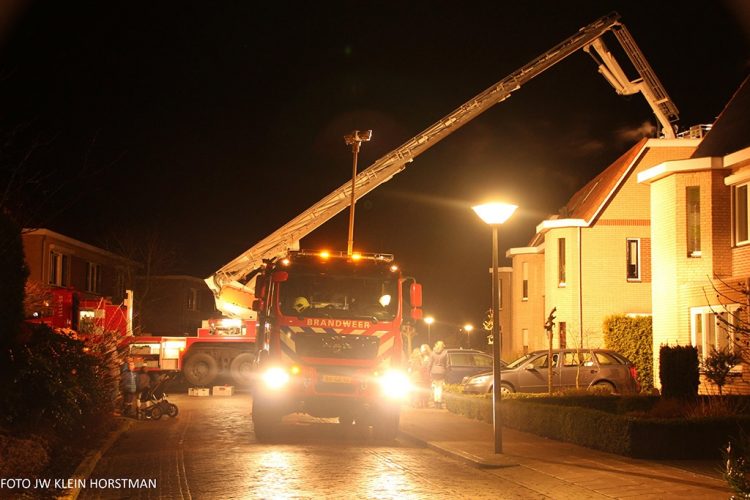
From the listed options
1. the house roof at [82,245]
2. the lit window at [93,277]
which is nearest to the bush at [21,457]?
the house roof at [82,245]

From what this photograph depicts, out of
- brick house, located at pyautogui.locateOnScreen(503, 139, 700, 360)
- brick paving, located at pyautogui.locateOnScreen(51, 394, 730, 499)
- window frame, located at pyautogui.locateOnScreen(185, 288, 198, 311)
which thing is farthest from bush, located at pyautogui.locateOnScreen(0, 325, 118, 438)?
window frame, located at pyautogui.locateOnScreen(185, 288, 198, 311)

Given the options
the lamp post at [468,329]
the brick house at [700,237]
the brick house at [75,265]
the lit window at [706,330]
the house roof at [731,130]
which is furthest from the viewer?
the lamp post at [468,329]

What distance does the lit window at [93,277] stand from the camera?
44.1 meters

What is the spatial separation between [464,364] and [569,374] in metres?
5.88

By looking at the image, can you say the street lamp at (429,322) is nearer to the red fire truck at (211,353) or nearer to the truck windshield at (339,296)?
the red fire truck at (211,353)

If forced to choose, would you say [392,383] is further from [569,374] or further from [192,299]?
[192,299]

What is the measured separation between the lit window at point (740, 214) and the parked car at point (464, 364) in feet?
29.6

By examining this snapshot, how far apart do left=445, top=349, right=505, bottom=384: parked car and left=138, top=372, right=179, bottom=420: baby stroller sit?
33.6 feet

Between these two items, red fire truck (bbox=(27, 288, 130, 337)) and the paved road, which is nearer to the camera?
the paved road

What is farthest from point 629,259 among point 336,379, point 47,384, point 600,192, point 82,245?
point 47,384

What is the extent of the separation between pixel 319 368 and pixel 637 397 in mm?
6539

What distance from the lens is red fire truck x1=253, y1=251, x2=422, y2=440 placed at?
1628 cm

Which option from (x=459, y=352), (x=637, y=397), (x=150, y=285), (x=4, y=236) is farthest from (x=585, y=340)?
(x=150, y=285)

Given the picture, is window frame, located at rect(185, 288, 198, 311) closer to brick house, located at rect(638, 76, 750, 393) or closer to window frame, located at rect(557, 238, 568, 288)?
window frame, located at rect(557, 238, 568, 288)
